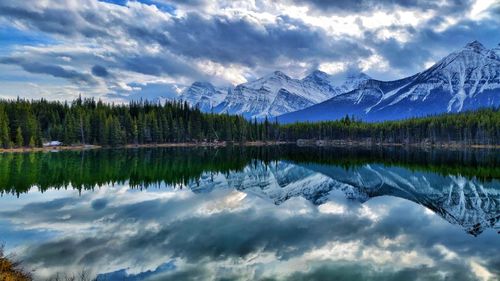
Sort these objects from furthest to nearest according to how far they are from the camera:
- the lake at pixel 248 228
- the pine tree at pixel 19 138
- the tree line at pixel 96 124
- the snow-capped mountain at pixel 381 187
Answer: the tree line at pixel 96 124
the pine tree at pixel 19 138
the snow-capped mountain at pixel 381 187
the lake at pixel 248 228

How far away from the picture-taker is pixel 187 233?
28469 millimetres

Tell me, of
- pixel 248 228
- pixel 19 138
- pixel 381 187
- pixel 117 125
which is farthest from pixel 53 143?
pixel 248 228

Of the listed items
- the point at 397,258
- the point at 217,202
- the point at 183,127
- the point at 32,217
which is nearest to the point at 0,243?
the point at 32,217

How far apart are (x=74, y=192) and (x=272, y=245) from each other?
99.2 feet

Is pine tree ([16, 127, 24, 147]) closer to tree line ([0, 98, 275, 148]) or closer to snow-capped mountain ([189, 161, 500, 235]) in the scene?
tree line ([0, 98, 275, 148])

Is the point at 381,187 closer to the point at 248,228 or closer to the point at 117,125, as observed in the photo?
the point at 248,228

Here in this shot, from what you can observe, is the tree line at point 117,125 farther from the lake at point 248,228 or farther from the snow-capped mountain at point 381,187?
the snow-capped mountain at point 381,187

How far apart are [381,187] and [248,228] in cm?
3204

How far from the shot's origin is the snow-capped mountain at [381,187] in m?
38.8

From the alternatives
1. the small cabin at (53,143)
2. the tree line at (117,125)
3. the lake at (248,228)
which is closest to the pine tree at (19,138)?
the tree line at (117,125)

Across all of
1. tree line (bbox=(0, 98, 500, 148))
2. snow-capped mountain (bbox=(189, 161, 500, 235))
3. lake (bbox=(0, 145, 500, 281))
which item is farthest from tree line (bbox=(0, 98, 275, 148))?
snow-capped mountain (bbox=(189, 161, 500, 235))

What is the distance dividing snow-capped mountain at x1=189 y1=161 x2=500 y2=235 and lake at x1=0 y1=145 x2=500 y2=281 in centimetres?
25

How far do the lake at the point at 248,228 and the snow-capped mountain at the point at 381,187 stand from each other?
0.25 meters

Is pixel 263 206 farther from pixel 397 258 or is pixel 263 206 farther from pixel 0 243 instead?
pixel 0 243
